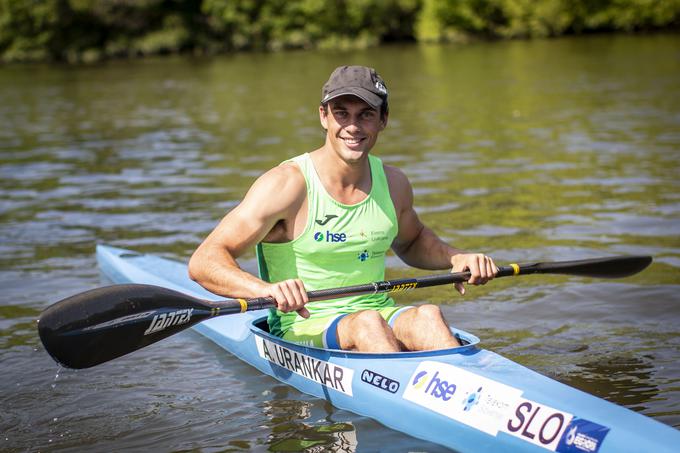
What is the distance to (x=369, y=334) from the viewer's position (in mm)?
5098

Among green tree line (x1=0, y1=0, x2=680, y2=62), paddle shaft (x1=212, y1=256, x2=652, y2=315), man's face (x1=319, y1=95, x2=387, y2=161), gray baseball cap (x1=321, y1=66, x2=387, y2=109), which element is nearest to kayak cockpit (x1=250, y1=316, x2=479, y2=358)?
paddle shaft (x1=212, y1=256, x2=652, y2=315)

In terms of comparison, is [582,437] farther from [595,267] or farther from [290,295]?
[595,267]

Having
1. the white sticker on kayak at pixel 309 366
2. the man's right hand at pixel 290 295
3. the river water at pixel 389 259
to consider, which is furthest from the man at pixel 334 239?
the river water at pixel 389 259

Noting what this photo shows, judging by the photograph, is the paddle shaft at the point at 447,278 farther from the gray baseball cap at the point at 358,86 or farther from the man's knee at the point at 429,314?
the gray baseball cap at the point at 358,86

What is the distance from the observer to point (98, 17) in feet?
200

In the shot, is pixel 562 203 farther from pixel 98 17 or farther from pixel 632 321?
pixel 98 17

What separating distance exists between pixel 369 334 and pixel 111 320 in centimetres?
141

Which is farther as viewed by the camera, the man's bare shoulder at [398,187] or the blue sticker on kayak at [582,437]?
the man's bare shoulder at [398,187]

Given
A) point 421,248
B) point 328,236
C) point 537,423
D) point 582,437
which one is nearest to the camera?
point 582,437

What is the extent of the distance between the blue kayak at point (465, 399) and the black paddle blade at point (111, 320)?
2.29 feet

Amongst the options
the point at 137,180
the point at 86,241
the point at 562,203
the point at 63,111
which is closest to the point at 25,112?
the point at 63,111

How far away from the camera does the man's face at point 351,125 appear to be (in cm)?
523

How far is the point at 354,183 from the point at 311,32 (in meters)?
57.9

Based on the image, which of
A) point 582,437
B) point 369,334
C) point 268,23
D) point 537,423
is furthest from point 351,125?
point 268,23
